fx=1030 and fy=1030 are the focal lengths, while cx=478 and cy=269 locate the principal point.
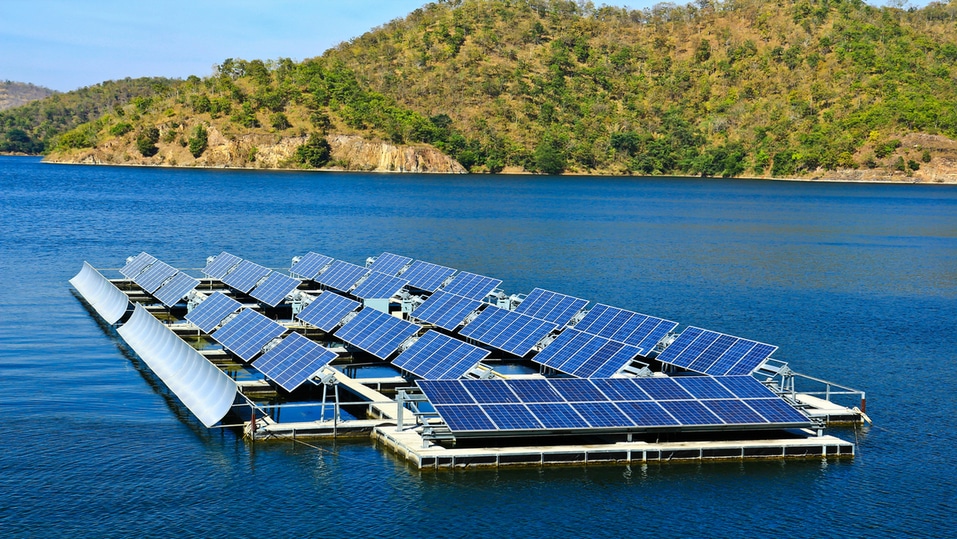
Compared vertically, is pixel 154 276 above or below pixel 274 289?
above

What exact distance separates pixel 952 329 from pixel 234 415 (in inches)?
1760

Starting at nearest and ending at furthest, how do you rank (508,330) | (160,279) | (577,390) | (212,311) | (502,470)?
(502,470) → (577,390) → (508,330) → (212,311) → (160,279)

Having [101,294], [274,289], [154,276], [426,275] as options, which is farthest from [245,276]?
[426,275]

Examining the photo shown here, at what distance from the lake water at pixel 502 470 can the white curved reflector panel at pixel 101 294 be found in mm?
1206

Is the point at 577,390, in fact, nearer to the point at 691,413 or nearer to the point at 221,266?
the point at 691,413

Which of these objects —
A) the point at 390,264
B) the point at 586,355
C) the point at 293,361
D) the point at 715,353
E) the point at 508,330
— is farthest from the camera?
the point at 390,264

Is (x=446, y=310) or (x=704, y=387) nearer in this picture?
(x=704, y=387)

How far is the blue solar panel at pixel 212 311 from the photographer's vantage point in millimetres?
52000

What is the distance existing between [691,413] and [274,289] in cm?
3038

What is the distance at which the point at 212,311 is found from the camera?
175ft

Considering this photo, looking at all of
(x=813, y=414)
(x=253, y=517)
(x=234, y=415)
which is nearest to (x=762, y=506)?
(x=813, y=414)

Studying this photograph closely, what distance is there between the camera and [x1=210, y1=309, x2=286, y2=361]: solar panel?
46.2 meters

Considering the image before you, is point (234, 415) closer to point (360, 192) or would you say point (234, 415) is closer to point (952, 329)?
point (952, 329)

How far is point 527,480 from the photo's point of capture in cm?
3400
